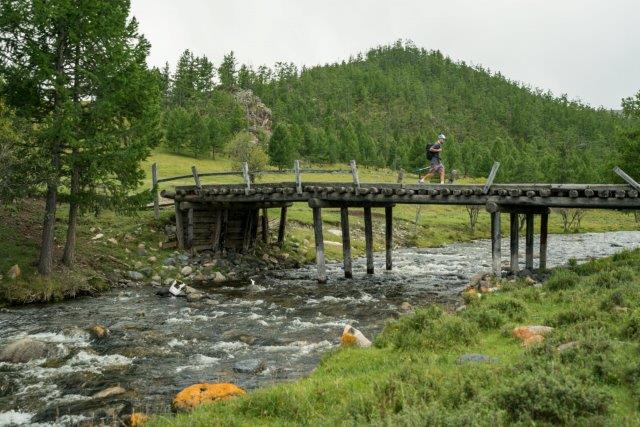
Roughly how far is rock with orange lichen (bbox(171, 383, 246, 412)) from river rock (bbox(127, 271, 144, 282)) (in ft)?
50.5

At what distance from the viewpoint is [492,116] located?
589 ft

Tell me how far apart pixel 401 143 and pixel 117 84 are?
94.8 m

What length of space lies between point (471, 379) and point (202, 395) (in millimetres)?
4532

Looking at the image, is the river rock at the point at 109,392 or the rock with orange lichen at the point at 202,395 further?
the river rock at the point at 109,392

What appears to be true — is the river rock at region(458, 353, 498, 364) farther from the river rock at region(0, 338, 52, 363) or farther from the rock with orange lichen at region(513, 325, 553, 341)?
the river rock at region(0, 338, 52, 363)

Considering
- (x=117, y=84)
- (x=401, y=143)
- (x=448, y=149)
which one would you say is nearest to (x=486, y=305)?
(x=117, y=84)

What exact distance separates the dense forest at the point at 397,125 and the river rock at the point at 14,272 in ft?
116

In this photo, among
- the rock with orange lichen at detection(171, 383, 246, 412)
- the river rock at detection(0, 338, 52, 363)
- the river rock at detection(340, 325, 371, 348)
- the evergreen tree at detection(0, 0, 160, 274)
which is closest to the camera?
the rock with orange lichen at detection(171, 383, 246, 412)

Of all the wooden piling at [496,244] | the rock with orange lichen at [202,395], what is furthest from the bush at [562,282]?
the rock with orange lichen at [202,395]

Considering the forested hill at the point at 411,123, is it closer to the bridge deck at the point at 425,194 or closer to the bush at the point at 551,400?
the bridge deck at the point at 425,194

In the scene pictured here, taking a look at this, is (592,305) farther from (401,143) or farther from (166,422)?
(401,143)

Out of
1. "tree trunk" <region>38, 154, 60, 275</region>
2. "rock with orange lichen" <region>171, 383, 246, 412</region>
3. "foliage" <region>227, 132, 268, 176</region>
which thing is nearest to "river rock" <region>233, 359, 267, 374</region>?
"rock with orange lichen" <region>171, 383, 246, 412</region>

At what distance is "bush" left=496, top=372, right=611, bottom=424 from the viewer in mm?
Answer: 6584

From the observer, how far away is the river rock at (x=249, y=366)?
11.9m
